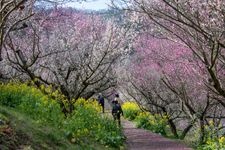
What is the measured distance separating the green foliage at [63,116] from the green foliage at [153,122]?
7.16m

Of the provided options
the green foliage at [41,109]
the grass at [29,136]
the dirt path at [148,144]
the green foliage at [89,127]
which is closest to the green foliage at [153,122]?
the dirt path at [148,144]

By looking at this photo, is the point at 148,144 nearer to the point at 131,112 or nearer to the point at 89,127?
the point at 89,127

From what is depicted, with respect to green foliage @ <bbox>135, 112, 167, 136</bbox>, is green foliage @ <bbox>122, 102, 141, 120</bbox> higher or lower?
higher

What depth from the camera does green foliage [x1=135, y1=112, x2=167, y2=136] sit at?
23.1 metres

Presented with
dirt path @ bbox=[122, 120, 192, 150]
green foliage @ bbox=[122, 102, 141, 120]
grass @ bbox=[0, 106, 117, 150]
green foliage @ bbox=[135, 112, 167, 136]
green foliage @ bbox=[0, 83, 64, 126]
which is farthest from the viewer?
green foliage @ bbox=[122, 102, 141, 120]

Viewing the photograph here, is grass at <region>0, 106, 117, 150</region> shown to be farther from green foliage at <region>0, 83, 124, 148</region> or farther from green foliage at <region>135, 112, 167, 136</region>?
green foliage at <region>135, 112, 167, 136</region>

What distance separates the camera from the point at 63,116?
12789 mm

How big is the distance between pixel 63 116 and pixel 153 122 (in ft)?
39.3

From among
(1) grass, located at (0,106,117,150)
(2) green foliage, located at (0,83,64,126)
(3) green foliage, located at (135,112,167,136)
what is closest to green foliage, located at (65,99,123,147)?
(2) green foliage, located at (0,83,64,126)

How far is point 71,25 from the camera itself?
21.7 metres

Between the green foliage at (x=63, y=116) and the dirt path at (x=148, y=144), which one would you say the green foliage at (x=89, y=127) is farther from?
the dirt path at (x=148, y=144)

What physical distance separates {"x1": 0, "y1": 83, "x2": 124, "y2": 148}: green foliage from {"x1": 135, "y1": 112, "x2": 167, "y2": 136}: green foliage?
716 cm

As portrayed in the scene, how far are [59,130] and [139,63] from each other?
17363 millimetres

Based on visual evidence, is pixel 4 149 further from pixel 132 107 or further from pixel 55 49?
pixel 132 107
